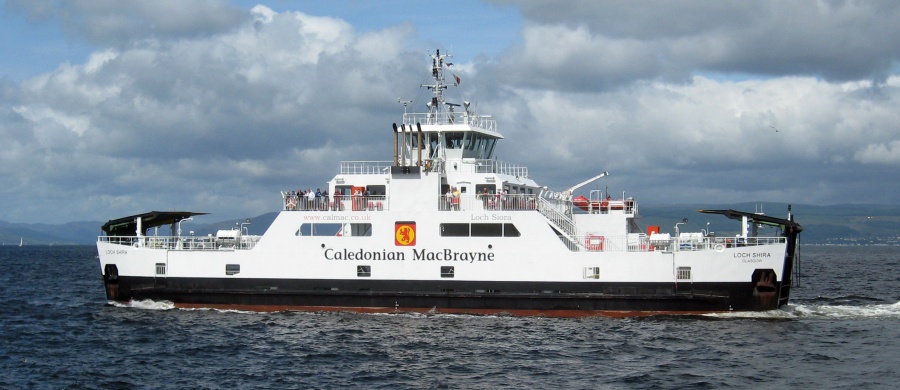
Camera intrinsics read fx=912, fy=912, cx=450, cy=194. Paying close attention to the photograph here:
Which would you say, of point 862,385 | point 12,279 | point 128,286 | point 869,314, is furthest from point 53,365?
point 12,279

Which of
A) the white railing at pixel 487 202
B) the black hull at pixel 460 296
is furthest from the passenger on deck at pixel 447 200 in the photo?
the black hull at pixel 460 296

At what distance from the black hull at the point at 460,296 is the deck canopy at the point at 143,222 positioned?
226cm

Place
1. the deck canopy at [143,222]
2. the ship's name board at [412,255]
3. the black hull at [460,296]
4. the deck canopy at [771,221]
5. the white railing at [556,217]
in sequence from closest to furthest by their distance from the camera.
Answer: the black hull at [460,296]
the deck canopy at [771,221]
the ship's name board at [412,255]
the white railing at [556,217]
the deck canopy at [143,222]

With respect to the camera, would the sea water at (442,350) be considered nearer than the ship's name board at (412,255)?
Yes

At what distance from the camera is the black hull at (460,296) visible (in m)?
25.1

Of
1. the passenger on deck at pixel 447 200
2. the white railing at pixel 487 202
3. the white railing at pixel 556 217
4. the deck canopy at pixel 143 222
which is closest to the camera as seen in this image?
the white railing at pixel 487 202

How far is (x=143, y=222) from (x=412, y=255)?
372 inches

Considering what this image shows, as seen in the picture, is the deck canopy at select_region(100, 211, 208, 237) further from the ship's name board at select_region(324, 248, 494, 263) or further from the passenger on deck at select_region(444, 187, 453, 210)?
the passenger on deck at select_region(444, 187, 453, 210)

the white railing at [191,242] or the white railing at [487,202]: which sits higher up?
the white railing at [487,202]

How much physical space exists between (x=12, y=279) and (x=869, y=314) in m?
42.4

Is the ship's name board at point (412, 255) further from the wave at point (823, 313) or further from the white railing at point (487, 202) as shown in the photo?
the wave at point (823, 313)

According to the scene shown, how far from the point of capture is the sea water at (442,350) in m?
18.6

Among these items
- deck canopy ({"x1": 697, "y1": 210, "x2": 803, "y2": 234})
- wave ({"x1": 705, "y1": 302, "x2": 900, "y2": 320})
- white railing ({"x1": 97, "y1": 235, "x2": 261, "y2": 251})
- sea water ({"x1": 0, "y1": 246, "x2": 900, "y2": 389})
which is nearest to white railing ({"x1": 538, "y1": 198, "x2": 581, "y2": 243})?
sea water ({"x1": 0, "y1": 246, "x2": 900, "y2": 389})

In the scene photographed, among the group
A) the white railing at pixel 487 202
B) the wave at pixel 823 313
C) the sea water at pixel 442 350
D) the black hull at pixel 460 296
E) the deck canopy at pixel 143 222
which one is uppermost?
the white railing at pixel 487 202
